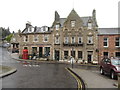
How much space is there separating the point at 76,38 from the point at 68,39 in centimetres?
193

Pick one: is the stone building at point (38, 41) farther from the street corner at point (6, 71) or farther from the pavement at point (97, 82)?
the pavement at point (97, 82)

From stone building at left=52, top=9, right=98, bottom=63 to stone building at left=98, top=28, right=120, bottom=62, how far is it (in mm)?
1072

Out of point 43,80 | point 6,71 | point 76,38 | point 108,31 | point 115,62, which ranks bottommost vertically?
point 43,80

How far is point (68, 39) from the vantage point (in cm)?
2998

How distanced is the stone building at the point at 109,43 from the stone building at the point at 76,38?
1.07 meters

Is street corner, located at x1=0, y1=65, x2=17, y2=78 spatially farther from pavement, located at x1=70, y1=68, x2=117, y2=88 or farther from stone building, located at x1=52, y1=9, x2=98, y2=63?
stone building, located at x1=52, y1=9, x2=98, y2=63

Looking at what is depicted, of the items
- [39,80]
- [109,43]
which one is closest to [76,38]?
[109,43]

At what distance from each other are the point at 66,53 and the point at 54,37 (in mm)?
4942

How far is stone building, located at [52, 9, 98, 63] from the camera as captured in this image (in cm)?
2850

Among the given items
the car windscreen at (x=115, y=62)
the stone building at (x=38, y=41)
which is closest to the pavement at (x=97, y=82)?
the car windscreen at (x=115, y=62)

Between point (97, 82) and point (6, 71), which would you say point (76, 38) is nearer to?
point (6, 71)

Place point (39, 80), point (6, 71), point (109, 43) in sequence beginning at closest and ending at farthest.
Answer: point (39, 80), point (6, 71), point (109, 43)

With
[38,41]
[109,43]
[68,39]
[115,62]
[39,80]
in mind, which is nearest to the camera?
[39,80]

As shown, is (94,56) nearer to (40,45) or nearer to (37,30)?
(40,45)
